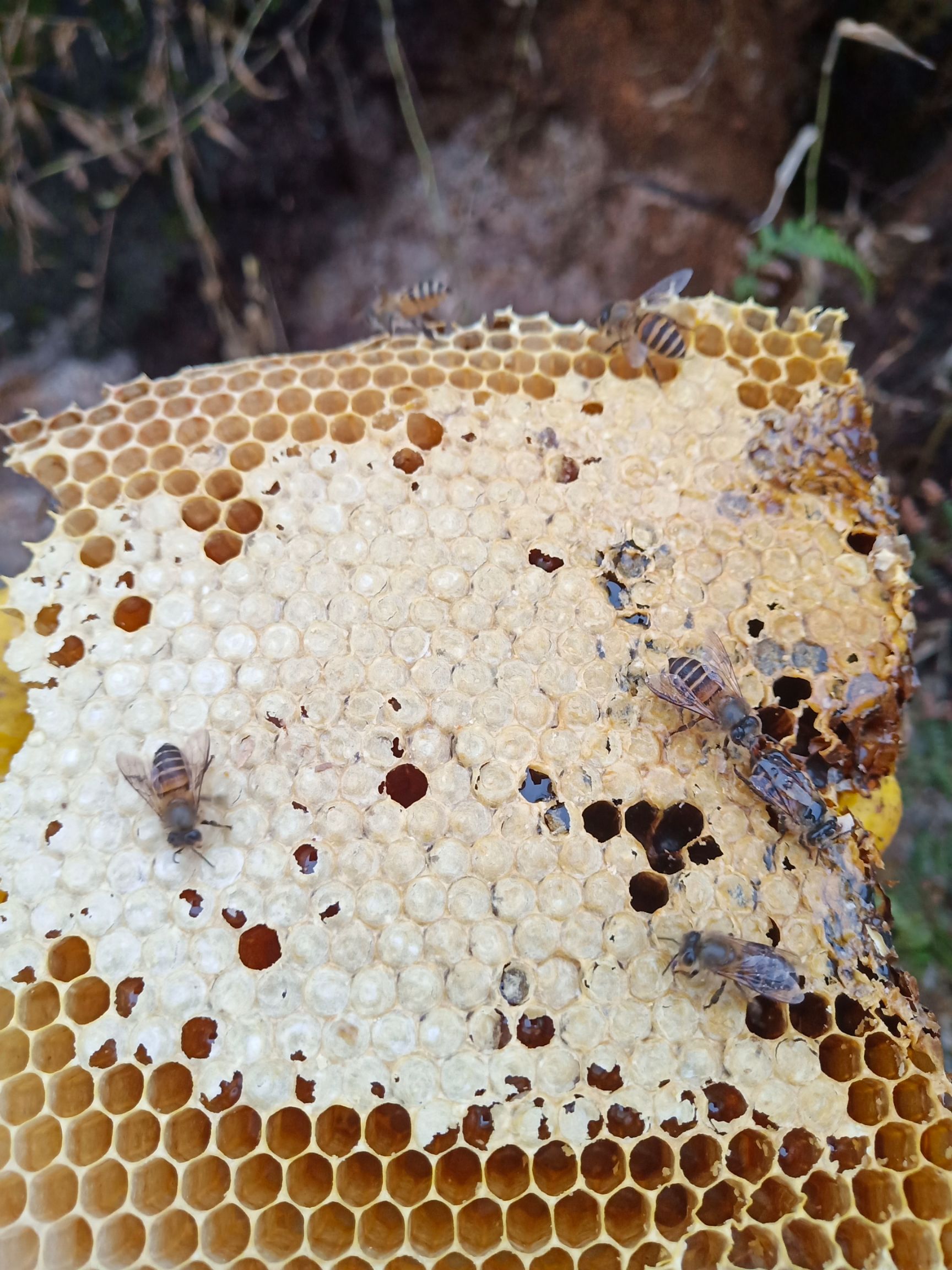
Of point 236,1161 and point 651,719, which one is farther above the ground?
point 651,719

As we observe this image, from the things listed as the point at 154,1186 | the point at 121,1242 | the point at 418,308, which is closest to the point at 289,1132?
the point at 154,1186

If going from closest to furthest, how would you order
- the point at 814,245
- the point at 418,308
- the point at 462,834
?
the point at 462,834 < the point at 418,308 < the point at 814,245

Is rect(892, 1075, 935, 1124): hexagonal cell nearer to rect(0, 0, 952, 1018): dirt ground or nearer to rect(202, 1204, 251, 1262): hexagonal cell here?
rect(0, 0, 952, 1018): dirt ground

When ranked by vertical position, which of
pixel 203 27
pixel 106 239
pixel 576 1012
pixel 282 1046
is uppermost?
pixel 203 27

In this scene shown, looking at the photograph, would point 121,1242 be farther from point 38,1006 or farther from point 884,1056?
point 884,1056

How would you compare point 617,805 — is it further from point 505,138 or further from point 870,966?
point 505,138

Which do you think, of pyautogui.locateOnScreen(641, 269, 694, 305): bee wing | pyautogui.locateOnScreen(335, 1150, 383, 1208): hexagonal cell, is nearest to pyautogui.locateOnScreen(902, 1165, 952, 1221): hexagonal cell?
pyautogui.locateOnScreen(335, 1150, 383, 1208): hexagonal cell

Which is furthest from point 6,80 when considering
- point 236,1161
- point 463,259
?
point 236,1161
